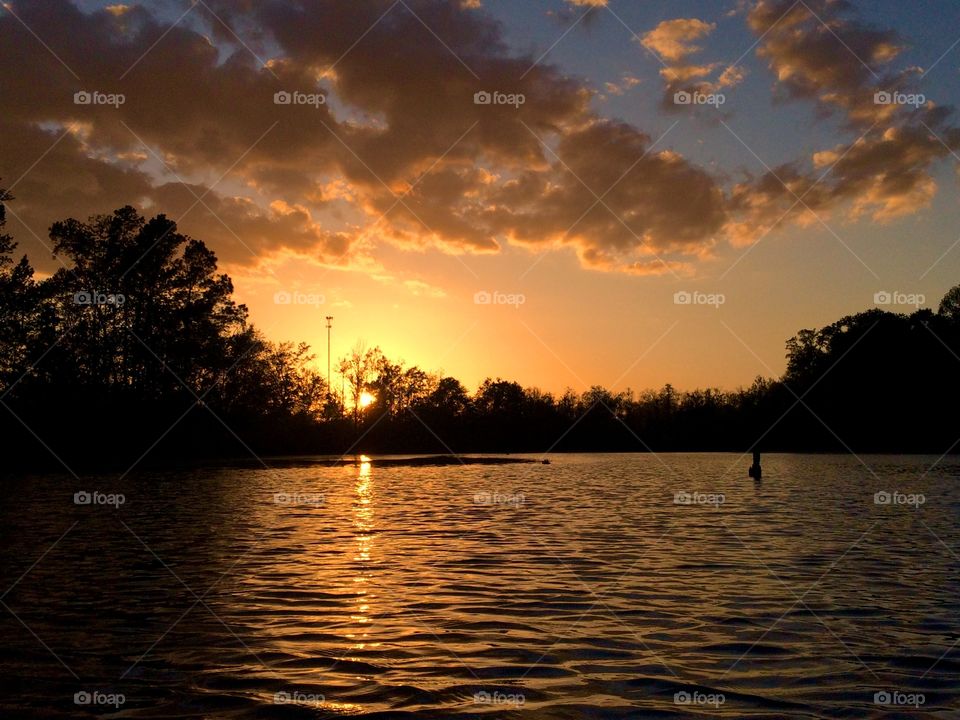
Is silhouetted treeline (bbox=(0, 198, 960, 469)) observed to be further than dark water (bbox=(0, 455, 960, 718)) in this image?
Yes

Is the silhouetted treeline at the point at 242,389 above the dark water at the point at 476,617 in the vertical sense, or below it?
above

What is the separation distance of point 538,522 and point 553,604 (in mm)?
11998

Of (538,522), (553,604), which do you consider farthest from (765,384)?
(553,604)

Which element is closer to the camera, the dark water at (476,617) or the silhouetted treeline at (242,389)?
the dark water at (476,617)

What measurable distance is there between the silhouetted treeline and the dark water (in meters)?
35.8

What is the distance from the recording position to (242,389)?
81375 millimetres

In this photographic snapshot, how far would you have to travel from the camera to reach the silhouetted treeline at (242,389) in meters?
63.2

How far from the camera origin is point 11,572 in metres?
14.8

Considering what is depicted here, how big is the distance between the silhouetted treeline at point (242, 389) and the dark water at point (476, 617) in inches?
1409

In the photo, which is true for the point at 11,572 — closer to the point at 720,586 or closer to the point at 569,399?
the point at 720,586

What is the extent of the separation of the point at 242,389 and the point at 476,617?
73.7 meters

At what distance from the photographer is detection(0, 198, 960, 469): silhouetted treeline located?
6319 centimetres

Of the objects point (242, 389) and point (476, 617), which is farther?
point (242, 389)

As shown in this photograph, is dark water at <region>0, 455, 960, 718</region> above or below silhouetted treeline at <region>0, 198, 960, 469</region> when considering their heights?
below
